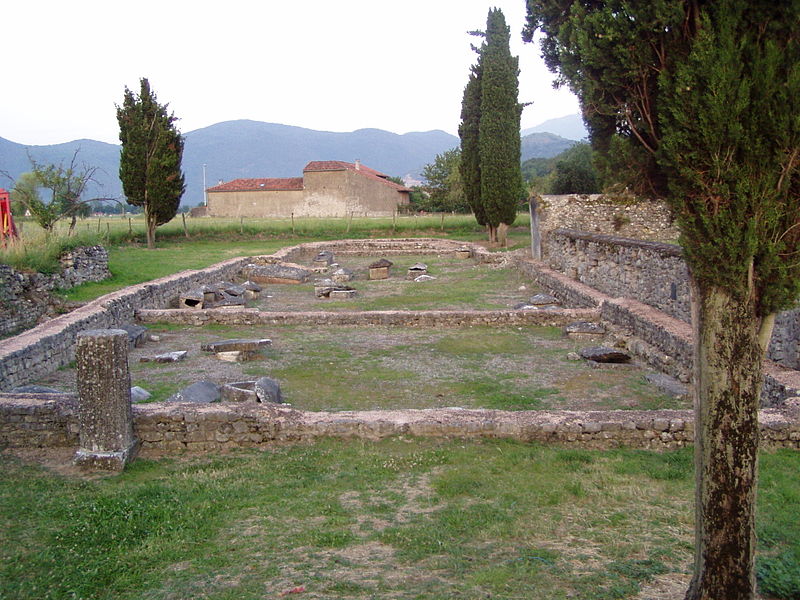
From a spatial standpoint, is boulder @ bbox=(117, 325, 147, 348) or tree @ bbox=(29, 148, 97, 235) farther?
tree @ bbox=(29, 148, 97, 235)

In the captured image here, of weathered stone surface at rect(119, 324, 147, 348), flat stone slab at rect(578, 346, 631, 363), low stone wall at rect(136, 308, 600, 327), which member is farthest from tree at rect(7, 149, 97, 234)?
flat stone slab at rect(578, 346, 631, 363)

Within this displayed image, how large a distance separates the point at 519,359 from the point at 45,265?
35.1ft

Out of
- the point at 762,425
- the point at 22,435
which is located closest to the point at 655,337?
the point at 762,425

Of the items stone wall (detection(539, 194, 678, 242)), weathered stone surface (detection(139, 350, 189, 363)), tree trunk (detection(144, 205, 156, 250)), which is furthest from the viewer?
tree trunk (detection(144, 205, 156, 250))

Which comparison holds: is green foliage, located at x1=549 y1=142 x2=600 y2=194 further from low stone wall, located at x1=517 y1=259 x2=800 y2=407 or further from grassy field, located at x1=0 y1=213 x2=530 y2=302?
low stone wall, located at x1=517 y1=259 x2=800 y2=407

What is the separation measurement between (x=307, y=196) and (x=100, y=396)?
52.6 m

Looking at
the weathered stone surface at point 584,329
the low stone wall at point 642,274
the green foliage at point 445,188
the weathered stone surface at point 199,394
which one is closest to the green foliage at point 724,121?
the low stone wall at point 642,274

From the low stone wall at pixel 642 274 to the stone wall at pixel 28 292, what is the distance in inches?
455

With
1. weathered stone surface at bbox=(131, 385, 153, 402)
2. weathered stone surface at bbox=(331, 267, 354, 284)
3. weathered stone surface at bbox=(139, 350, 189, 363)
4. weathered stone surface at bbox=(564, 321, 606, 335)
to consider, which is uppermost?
weathered stone surface at bbox=(331, 267, 354, 284)

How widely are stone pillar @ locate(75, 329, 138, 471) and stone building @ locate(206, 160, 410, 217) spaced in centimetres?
5063

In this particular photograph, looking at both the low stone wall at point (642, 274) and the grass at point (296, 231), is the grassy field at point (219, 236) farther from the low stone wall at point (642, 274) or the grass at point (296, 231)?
the low stone wall at point (642, 274)

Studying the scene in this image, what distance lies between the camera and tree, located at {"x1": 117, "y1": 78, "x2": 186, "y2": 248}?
30297mm

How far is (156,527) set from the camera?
452 cm

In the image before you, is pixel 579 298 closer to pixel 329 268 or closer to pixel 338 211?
pixel 329 268
